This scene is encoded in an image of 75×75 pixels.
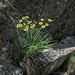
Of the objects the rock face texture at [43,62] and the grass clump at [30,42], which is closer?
the grass clump at [30,42]

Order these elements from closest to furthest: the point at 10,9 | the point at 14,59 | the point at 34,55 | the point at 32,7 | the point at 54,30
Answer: the point at 14,59 → the point at 34,55 → the point at 10,9 → the point at 32,7 → the point at 54,30

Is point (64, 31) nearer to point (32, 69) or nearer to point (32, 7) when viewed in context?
point (32, 7)

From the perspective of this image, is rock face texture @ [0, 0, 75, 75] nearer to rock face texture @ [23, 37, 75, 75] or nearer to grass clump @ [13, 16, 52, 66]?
rock face texture @ [23, 37, 75, 75]

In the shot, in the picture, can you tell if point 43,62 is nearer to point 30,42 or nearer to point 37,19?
point 30,42

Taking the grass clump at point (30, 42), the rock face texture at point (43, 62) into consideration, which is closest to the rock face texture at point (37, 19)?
the rock face texture at point (43, 62)

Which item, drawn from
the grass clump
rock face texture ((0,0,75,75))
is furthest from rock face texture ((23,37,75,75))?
the grass clump

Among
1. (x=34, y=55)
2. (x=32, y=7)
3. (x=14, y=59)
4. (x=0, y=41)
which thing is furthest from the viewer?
(x=32, y=7)

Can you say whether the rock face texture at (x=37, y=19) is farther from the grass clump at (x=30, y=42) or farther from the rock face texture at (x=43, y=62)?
the grass clump at (x=30, y=42)

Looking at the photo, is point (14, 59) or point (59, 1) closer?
point (14, 59)

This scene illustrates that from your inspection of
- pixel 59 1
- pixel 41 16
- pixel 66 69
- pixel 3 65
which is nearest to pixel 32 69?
pixel 3 65

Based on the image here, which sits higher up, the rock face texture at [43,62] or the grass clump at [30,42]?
the grass clump at [30,42]

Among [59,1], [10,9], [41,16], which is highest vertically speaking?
[59,1]
